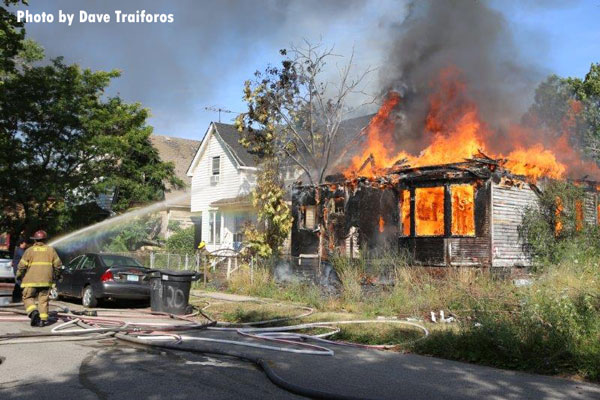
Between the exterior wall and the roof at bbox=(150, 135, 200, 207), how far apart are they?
11.9ft

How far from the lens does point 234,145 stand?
98.9 feet

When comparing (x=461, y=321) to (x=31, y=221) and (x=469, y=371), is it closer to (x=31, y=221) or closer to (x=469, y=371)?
(x=469, y=371)

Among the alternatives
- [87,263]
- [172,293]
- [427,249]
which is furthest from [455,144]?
[87,263]

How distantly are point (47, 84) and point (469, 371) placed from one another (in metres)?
20.0

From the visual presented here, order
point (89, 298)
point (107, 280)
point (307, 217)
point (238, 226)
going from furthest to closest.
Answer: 1. point (238, 226)
2. point (307, 217)
3. point (89, 298)
4. point (107, 280)

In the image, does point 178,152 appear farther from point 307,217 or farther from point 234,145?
point 307,217

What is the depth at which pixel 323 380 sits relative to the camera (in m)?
6.10

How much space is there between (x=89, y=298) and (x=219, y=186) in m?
17.2

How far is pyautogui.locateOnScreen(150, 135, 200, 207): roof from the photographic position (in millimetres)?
37906

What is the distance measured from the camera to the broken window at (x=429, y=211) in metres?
15.6

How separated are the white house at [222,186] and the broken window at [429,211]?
12383 mm

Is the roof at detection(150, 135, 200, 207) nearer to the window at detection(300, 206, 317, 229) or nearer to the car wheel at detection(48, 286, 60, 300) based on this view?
the window at detection(300, 206, 317, 229)

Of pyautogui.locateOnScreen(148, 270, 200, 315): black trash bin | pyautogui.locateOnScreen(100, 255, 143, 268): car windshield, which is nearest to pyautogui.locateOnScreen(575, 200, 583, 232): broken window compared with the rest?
pyautogui.locateOnScreen(148, 270, 200, 315): black trash bin

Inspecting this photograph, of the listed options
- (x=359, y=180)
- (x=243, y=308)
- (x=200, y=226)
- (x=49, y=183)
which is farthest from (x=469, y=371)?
(x=200, y=226)
